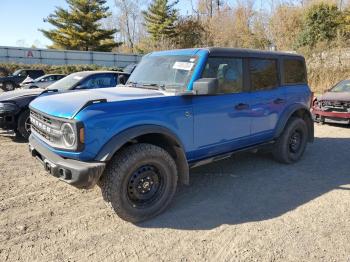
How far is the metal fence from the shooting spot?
31.8 meters

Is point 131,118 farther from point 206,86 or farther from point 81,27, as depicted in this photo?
point 81,27

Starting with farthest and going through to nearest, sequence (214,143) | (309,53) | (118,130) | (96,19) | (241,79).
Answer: (96,19), (309,53), (241,79), (214,143), (118,130)

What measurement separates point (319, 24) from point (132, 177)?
24636mm

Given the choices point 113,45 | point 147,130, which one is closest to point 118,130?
point 147,130

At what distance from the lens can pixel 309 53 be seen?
63.2 ft

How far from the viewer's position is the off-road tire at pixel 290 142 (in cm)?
601

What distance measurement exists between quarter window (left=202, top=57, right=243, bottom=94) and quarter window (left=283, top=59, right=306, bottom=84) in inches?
53.0

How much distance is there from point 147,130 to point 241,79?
76.4 inches

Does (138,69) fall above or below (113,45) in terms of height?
below

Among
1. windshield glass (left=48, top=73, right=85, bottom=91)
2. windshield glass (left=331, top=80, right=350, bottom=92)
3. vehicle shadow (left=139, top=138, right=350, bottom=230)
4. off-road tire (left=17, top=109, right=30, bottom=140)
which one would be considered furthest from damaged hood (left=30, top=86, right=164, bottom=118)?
windshield glass (left=331, top=80, right=350, bottom=92)

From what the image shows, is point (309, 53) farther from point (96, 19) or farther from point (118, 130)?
point (96, 19)

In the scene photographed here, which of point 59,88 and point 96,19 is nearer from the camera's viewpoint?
point 59,88

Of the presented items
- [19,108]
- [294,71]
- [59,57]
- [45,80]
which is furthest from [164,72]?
[59,57]

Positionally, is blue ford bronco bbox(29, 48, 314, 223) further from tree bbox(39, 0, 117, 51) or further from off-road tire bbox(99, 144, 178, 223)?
tree bbox(39, 0, 117, 51)
